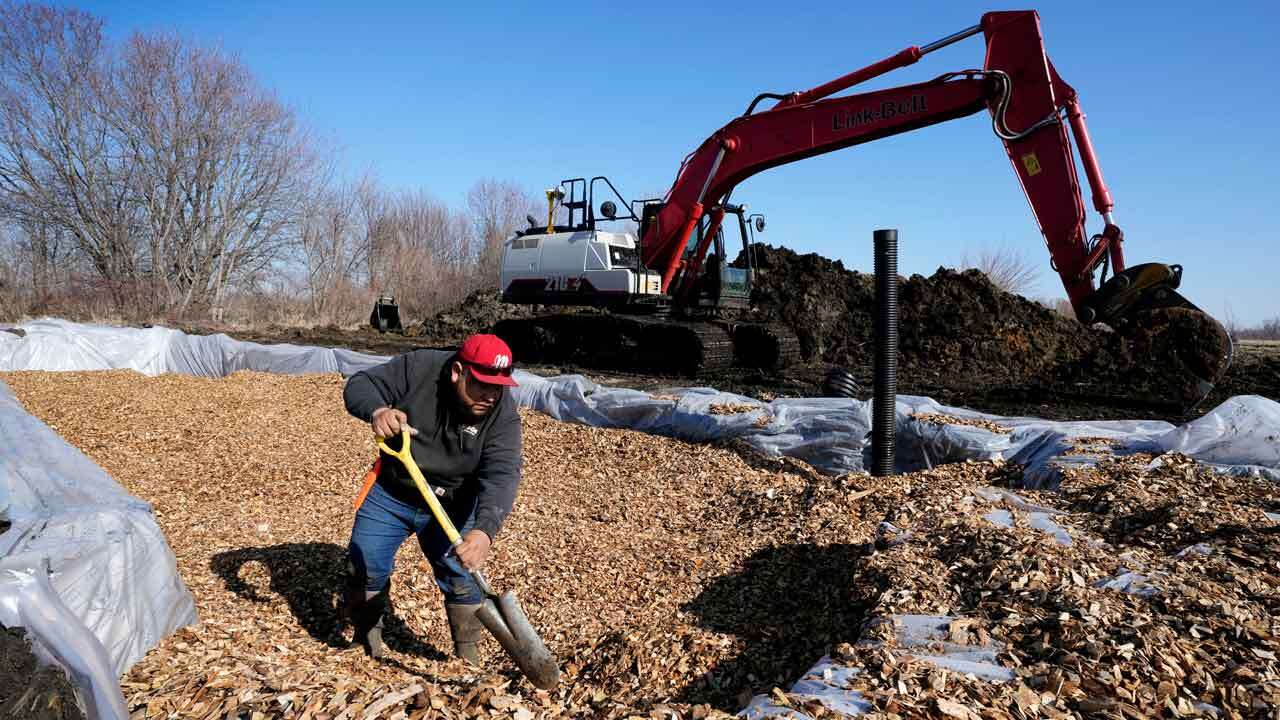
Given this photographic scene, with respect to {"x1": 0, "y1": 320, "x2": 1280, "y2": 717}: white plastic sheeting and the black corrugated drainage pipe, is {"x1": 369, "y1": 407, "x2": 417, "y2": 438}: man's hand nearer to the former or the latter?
{"x1": 0, "y1": 320, "x2": 1280, "y2": 717}: white plastic sheeting

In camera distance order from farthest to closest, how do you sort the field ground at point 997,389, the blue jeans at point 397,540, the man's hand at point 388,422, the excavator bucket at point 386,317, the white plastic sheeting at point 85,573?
the excavator bucket at point 386,317
the field ground at point 997,389
the blue jeans at point 397,540
the man's hand at point 388,422
the white plastic sheeting at point 85,573

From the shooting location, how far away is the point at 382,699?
2.56 m

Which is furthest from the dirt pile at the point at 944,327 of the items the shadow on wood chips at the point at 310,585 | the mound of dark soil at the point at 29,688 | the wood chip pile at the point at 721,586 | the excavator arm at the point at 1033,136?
the mound of dark soil at the point at 29,688

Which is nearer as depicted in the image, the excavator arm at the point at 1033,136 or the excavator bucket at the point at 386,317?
the excavator arm at the point at 1033,136

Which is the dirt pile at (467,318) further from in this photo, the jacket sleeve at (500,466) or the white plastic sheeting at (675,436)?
the jacket sleeve at (500,466)

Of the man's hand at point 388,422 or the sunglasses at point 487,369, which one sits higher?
the sunglasses at point 487,369

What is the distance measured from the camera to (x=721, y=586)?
14.5 ft

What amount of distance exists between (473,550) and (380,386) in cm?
81

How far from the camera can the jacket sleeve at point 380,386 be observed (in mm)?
3201

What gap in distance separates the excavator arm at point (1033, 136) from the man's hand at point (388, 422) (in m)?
6.76

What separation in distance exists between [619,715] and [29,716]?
1.68 m

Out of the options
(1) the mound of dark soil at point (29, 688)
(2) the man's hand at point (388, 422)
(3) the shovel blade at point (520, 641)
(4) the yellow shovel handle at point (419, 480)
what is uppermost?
(2) the man's hand at point (388, 422)

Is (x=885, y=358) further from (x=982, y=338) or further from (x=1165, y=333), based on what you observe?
(x=982, y=338)

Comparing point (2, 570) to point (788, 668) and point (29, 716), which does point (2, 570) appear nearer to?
point (29, 716)
